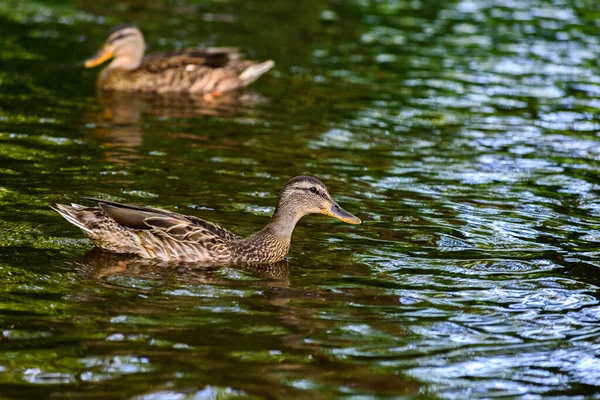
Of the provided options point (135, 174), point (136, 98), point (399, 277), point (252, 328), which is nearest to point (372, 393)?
point (252, 328)

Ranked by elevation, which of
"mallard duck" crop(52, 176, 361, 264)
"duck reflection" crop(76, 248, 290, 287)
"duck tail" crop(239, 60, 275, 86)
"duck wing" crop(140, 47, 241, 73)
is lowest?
"duck reflection" crop(76, 248, 290, 287)

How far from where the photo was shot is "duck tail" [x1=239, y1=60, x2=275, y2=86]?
54.1 ft

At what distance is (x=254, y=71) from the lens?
54.1ft

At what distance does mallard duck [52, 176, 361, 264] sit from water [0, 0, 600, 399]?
0.58 feet

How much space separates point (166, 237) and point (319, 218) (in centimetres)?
230

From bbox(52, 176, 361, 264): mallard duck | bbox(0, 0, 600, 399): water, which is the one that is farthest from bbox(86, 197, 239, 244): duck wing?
bbox(0, 0, 600, 399): water

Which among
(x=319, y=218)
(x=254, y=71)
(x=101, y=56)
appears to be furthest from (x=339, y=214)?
(x=101, y=56)

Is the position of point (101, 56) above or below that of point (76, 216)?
above

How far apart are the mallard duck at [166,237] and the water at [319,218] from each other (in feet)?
0.58

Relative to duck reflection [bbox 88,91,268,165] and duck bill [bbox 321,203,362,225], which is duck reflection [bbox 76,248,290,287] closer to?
duck bill [bbox 321,203,362,225]

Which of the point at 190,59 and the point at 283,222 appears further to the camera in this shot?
the point at 190,59

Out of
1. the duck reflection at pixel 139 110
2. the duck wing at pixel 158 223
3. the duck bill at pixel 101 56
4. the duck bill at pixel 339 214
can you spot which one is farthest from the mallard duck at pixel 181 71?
the duck wing at pixel 158 223

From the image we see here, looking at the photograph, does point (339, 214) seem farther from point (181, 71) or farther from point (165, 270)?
point (181, 71)

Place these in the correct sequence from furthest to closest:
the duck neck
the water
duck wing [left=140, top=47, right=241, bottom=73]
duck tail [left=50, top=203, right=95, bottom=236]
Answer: duck wing [left=140, top=47, right=241, bottom=73]
the duck neck
duck tail [left=50, top=203, right=95, bottom=236]
the water
